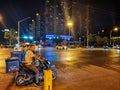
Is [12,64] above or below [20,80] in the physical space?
above

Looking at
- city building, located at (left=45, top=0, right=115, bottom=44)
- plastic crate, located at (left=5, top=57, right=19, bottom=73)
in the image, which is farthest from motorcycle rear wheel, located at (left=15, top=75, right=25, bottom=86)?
city building, located at (left=45, top=0, right=115, bottom=44)

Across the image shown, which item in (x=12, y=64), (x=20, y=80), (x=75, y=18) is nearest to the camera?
(x=20, y=80)

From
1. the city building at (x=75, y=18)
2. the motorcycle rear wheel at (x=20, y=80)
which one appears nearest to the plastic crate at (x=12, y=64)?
the motorcycle rear wheel at (x=20, y=80)

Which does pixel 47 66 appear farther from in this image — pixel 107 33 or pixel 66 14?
pixel 66 14

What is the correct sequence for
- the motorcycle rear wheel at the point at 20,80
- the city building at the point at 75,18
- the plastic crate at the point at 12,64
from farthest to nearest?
the city building at the point at 75,18
the plastic crate at the point at 12,64
the motorcycle rear wheel at the point at 20,80

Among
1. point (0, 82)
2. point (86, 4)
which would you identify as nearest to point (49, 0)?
point (86, 4)

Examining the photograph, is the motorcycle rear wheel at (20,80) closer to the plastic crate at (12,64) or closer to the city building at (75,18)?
the plastic crate at (12,64)

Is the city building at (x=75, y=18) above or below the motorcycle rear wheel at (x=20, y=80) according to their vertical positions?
above

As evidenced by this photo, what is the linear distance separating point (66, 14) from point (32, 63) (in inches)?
4900

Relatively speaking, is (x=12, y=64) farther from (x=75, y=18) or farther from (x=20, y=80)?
(x=75, y=18)

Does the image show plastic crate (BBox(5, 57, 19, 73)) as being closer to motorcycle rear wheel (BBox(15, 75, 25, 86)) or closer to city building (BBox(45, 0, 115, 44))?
motorcycle rear wheel (BBox(15, 75, 25, 86))

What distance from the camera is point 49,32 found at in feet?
484

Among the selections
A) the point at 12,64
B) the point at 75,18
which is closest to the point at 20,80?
the point at 12,64

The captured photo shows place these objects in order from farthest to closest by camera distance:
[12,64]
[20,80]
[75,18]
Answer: [75,18] → [12,64] → [20,80]
